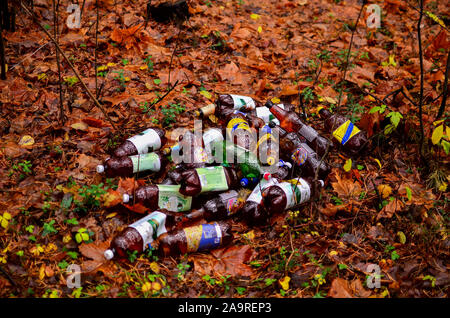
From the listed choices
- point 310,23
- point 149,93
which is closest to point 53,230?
point 149,93

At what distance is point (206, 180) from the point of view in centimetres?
290

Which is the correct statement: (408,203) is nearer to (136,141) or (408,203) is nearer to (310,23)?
(136,141)

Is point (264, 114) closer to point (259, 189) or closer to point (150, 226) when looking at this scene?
point (259, 189)

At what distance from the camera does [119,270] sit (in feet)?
8.15

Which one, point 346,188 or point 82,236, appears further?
point 346,188

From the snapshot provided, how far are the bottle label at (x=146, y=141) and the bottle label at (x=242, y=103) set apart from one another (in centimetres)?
98

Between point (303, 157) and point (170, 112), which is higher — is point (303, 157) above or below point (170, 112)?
below

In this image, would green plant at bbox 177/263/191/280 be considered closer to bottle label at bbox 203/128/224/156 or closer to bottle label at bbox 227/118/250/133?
bottle label at bbox 203/128/224/156

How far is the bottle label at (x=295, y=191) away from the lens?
2947 millimetres

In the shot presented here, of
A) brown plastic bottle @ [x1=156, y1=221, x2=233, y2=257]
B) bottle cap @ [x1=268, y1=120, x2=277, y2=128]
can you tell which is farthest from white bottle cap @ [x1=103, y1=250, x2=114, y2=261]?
bottle cap @ [x1=268, y1=120, x2=277, y2=128]

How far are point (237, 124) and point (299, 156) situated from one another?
0.67 m

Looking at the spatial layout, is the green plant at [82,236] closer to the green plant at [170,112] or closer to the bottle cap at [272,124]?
the green plant at [170,112]

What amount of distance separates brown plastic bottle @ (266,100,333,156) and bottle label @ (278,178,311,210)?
1.89ft

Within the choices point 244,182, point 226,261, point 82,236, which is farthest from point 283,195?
point 82,236
